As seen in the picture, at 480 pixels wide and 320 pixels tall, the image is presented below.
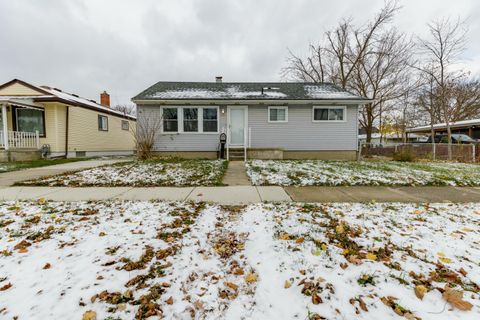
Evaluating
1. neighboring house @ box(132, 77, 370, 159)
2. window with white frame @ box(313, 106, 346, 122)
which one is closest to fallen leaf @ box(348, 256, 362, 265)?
neighboring house @ box(132, 77, 370, 159)

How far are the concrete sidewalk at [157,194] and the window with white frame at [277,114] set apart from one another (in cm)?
694

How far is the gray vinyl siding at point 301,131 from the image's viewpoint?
1154cm

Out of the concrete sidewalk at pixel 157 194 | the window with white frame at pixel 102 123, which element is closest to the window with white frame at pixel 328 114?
the concrete sidewalk at pixel 157 194

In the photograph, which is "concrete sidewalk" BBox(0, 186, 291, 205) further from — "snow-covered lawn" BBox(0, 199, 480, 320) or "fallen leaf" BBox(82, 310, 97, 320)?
"fallen leaf" BBox(82, 310, 97, 320)

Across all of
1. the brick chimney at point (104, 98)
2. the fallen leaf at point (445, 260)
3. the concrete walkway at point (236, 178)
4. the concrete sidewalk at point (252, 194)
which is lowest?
the fallen leaf at point (445, 260)

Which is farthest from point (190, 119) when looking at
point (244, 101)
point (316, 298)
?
point (316, 298)

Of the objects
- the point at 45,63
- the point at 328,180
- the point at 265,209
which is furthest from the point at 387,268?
the point at 45,63

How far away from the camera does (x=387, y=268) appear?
82.5 inches

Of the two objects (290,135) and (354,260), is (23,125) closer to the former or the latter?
(290,135)

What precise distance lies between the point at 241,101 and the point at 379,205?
8442 mm

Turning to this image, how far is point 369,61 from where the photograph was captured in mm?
19547

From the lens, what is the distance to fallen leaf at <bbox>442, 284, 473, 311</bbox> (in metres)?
1.62

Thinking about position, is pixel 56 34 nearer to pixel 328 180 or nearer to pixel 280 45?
pixel 280 45

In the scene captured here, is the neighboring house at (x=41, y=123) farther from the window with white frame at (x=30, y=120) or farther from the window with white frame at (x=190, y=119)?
the window with white frame at (x=190, y=119)
